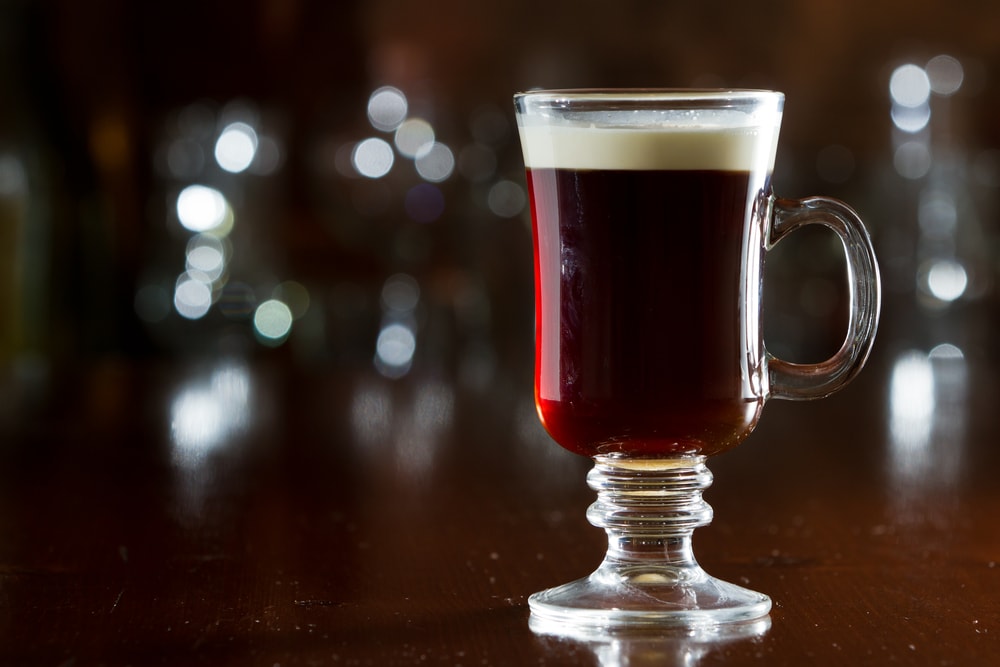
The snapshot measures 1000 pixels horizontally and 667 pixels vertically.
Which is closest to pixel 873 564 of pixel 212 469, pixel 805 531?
pixel 805 531

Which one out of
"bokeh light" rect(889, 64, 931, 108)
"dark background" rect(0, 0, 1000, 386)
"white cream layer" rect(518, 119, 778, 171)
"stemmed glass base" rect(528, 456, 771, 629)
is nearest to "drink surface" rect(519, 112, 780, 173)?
"white cream layer" rect(518, 119, 778, 171)

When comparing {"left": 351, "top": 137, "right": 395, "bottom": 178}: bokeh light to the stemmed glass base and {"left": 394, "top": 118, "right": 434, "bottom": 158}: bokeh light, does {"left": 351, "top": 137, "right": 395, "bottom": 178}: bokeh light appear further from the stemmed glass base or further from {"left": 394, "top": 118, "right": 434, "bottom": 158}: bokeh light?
the stemmed glass base

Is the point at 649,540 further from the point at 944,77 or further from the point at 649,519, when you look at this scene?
the point at 944,77

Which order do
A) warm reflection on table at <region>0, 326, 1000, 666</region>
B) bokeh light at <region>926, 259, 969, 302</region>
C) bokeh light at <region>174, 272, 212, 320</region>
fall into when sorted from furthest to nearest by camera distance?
bokeh light at <region>926, 259, 969, 302</region> → bokeh light at <region>174, 272, 212, 320</region> → warm reflection on table at <region>0, 326, 1000, 666</region>

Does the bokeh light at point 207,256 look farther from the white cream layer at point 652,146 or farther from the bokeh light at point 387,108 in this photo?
the white cream layer at point 652,146

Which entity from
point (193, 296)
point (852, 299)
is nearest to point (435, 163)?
point (193, 296)

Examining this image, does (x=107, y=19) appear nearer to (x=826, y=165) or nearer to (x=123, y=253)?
(x=123, y=253)
